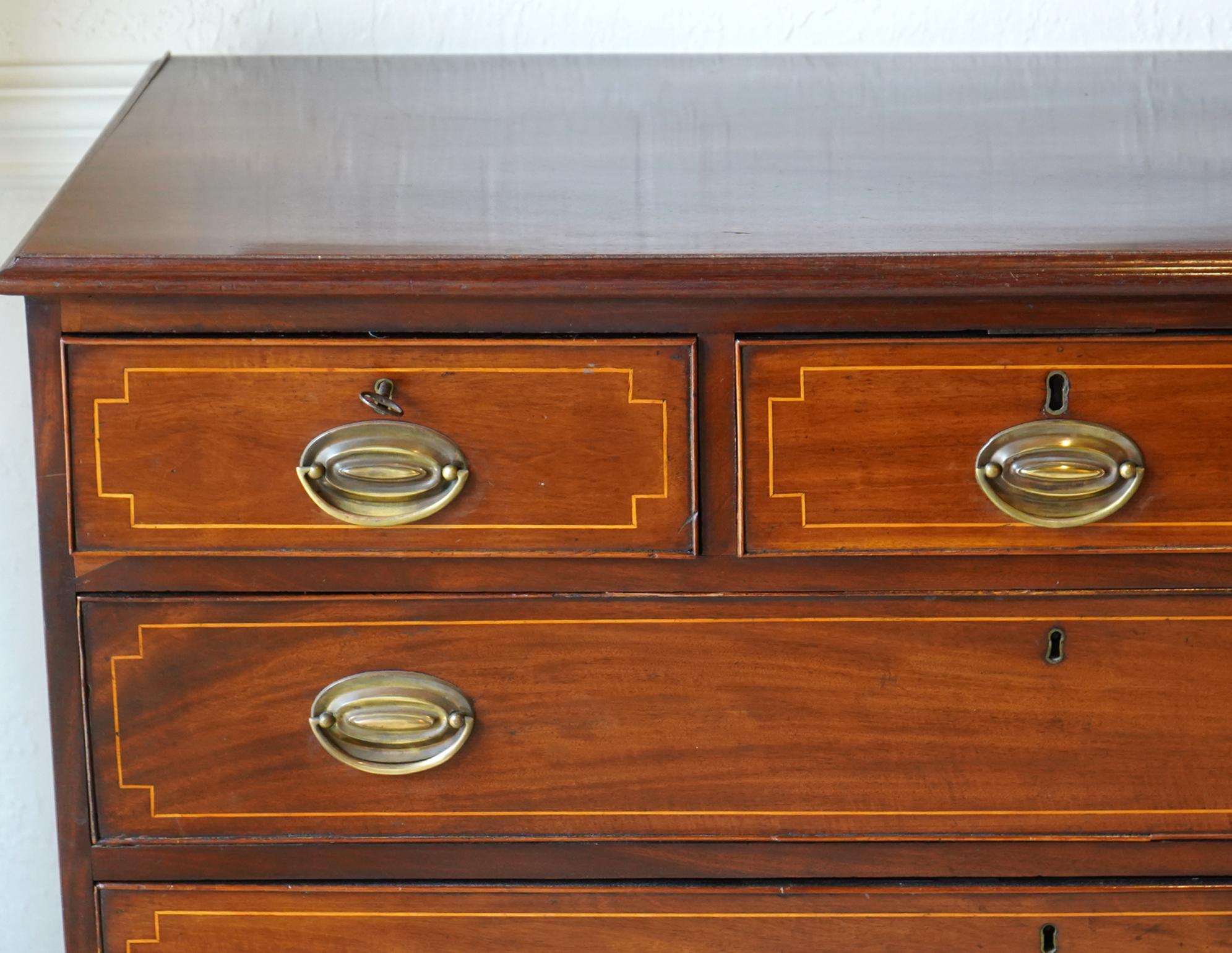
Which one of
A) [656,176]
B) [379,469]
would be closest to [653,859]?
[379,469]

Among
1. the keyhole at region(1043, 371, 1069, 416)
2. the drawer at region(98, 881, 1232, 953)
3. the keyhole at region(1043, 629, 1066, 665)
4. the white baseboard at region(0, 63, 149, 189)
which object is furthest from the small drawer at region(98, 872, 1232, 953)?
the white baseboard at region(0, 63, 149, 189)

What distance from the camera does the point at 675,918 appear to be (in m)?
0.78

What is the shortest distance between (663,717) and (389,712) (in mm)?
153

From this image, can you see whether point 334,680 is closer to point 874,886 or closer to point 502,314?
point 502,314

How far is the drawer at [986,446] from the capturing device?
27.6 inches

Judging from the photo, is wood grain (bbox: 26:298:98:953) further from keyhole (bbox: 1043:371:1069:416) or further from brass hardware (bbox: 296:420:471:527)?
keyhole (bbox: 1043:371:1069:416)

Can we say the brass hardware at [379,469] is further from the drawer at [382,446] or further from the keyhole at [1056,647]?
the keyhole at [1056,647]

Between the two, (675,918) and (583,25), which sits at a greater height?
(583,25)

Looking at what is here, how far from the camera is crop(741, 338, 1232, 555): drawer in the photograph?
0.70 metres

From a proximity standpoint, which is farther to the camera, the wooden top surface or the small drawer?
the small drawer

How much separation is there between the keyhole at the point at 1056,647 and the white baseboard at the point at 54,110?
0.87 m

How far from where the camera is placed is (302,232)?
2.39ft

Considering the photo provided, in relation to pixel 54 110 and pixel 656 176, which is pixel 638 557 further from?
pixel 54 110

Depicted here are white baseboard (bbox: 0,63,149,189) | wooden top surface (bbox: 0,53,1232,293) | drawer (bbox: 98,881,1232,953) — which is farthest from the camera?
white baseboard (bbox: 0,63,149,189)
